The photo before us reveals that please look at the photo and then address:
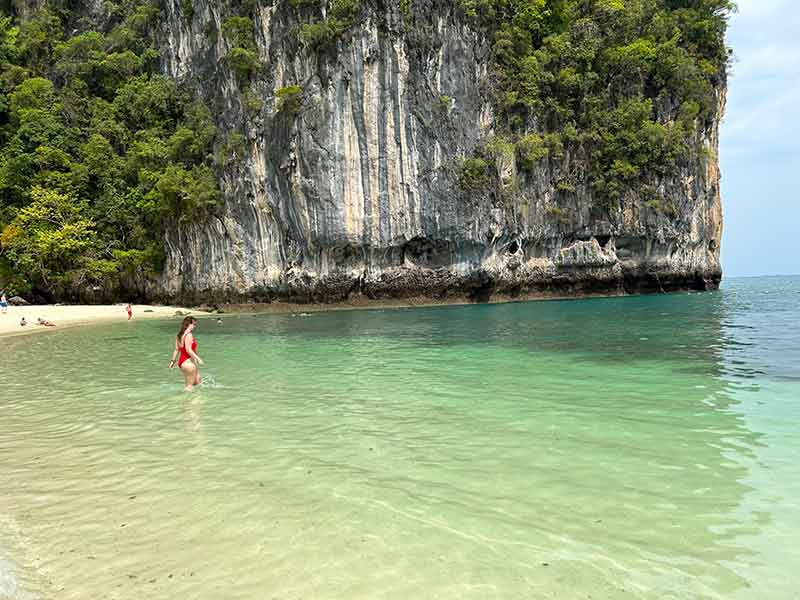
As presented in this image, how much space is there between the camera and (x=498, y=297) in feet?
111

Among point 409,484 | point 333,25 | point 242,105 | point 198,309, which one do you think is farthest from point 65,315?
point 409,484

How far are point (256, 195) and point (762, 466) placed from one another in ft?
95.9

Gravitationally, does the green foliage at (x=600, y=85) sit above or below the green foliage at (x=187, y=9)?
below

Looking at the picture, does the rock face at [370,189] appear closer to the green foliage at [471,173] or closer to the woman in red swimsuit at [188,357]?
the green foliage at [471,173]

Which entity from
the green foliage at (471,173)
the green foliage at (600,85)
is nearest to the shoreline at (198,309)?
the green foliage at (471,173)

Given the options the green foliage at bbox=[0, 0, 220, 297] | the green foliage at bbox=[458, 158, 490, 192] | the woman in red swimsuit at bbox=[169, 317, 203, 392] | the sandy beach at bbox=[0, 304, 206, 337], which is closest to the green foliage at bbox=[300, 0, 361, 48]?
the green foliage at bbox=[0, 0, 220, 297]

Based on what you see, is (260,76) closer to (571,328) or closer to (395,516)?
(571,328)

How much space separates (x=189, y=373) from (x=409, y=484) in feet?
17.7

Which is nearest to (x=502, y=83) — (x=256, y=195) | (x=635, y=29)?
(x=635, y=29)

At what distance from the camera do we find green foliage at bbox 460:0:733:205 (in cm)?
3288

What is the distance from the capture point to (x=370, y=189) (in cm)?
2927

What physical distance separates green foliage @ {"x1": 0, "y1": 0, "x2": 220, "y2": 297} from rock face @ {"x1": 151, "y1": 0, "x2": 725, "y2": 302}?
6.07 ft

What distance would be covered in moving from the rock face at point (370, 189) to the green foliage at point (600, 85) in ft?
5.40

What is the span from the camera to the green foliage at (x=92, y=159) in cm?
3027
